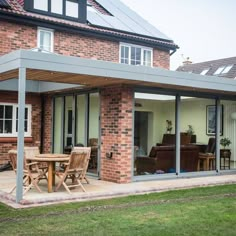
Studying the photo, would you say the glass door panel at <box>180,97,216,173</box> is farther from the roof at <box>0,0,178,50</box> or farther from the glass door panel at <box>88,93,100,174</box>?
the roof at <box>0,0,178,50</box>

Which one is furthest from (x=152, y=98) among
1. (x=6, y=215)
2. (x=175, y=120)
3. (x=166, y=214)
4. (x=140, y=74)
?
(x=6, y=215)

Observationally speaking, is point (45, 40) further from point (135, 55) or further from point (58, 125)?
point (135, 55)

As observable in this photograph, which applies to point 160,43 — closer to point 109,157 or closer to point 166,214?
point 109,157

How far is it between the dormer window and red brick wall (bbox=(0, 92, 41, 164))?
3.48 meters

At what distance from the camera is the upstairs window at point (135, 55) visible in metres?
17.5

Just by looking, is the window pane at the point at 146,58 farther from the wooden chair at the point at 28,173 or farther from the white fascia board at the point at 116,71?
the wooden chair at the point at 28,173

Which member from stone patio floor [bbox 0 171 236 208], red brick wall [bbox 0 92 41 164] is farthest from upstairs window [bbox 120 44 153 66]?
stone patio floor [bbox 0 171 236 208]

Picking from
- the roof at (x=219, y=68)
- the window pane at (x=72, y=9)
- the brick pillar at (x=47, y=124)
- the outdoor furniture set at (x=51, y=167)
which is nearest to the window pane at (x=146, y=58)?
the window pane at (x=72, y=9)

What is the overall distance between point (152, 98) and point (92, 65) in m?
3.01

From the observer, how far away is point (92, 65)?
8.96m

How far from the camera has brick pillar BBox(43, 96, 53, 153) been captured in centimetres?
1377

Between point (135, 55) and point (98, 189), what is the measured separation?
960 centimetres

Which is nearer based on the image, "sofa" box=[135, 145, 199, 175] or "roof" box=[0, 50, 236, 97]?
"roof" box=[0, 50, 236, 97]

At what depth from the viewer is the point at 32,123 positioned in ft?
46.5
